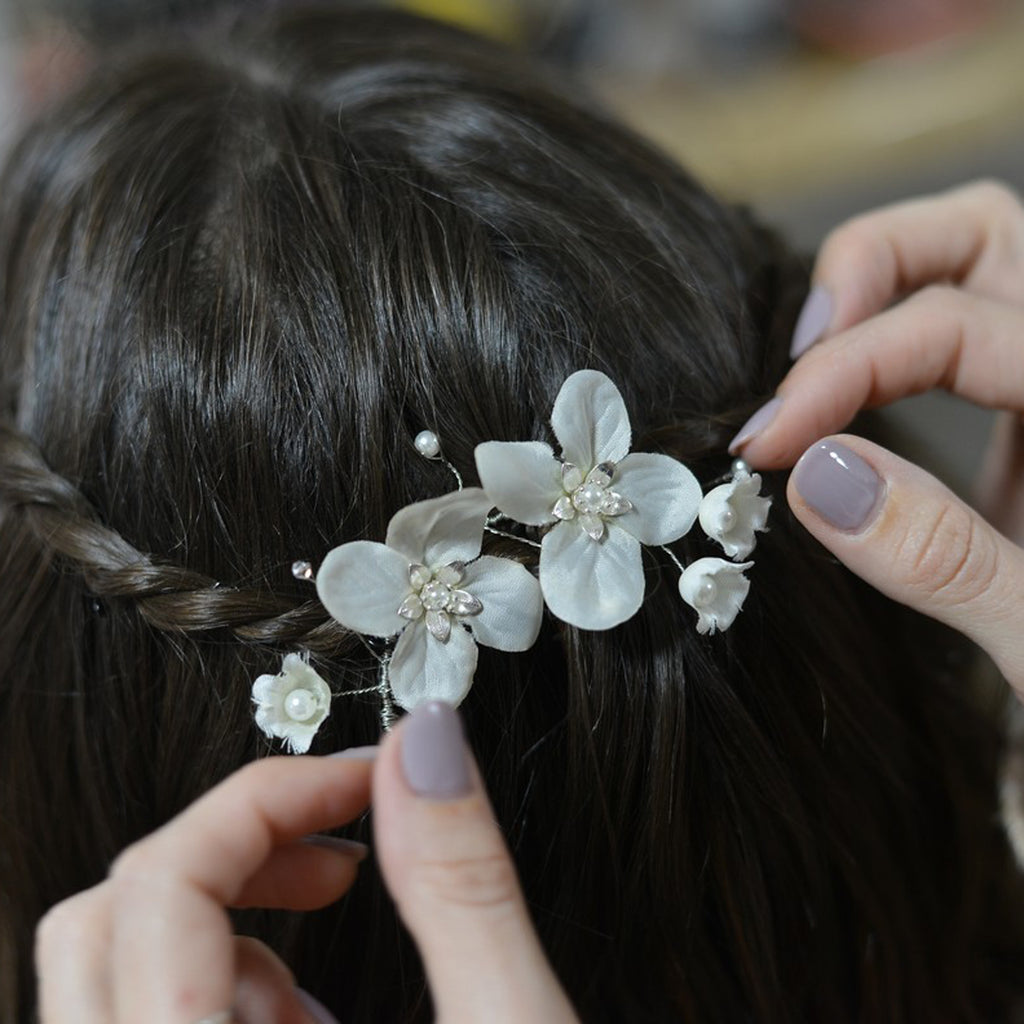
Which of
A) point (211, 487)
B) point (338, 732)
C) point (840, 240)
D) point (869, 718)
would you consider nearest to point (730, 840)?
point (869, 718)

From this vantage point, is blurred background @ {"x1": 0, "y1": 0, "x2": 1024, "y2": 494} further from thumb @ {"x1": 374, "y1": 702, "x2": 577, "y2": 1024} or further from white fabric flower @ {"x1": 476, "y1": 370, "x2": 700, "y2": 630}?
thumb @ {"x1": 374, "y1": 702, "x2": 577, "y2": 1024}

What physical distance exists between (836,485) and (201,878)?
1.38ft

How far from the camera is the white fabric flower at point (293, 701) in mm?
548

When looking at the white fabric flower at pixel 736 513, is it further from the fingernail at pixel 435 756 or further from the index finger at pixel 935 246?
the index finger at pixel 935 246

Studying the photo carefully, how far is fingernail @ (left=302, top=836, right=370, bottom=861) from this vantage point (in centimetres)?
58

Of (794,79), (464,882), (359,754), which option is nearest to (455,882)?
(464,882)

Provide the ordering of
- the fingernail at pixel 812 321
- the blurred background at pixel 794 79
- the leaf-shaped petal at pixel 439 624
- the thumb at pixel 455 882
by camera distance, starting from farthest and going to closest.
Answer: the blurred background at pixel 794 79 < the fingernail at pixel 812 321 < the leaf-shaped petal at pixel 439 624 < the thumb at pixel 455 882

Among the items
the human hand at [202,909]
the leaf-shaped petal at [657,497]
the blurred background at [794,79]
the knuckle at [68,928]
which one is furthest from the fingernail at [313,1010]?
the blurred background at [794,79]

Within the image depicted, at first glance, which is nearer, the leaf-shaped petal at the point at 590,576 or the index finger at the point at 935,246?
the leaf-shaped petal at the point at 590,576

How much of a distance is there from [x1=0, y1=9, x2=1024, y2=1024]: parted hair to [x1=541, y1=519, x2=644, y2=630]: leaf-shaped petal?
0.03 m

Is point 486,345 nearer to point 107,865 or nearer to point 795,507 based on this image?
point 795,507

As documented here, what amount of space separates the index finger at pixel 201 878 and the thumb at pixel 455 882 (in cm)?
6

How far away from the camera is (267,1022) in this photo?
0.53m

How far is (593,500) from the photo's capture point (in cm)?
56
